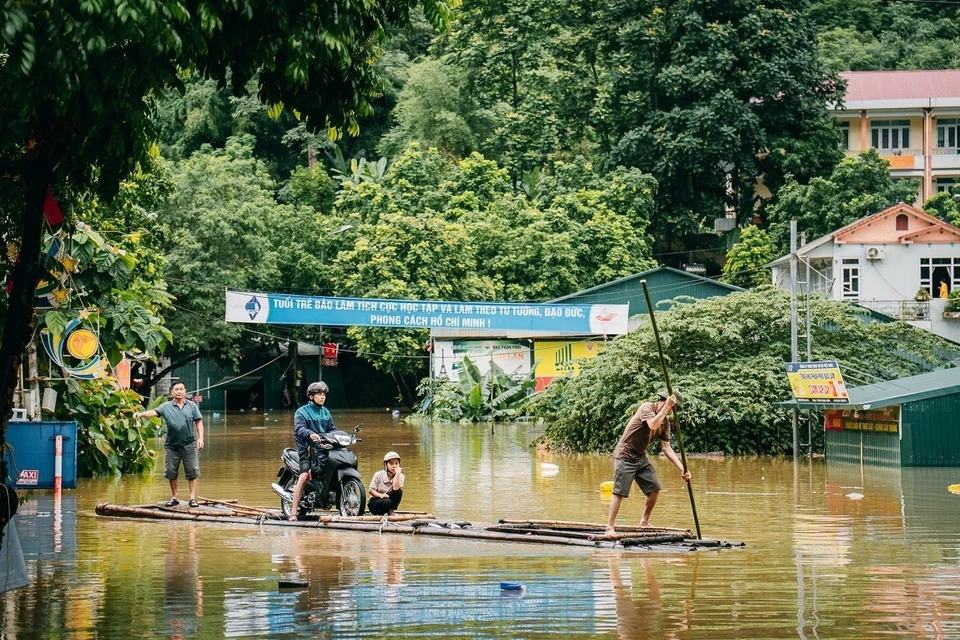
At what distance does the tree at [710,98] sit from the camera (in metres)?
54.8

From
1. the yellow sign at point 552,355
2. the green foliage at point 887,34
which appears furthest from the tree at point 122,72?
the green foliage at point 887,34

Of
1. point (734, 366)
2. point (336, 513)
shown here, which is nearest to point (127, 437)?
point (336, 513)

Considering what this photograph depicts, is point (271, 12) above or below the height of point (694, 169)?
below

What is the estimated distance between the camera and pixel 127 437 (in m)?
22.5

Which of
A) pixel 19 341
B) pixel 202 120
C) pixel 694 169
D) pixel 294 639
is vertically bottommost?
pixel 294 639

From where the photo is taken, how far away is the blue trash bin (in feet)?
62.5

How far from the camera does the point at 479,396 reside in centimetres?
4397

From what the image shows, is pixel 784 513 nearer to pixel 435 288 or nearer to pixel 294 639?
pixel 294 639

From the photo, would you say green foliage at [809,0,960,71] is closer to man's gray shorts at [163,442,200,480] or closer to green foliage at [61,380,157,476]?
green foliage at [61,380,157,476]

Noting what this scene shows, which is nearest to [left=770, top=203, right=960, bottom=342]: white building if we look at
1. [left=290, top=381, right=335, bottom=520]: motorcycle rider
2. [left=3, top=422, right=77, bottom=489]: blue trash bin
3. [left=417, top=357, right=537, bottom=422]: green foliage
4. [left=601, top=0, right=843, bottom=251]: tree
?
[left=417, top=357, right=537, bottom=422]: green foliage

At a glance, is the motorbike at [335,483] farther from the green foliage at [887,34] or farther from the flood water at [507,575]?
the green foliage at [887,34]

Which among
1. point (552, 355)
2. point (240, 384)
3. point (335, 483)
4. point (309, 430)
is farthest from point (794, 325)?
point (240, 384)

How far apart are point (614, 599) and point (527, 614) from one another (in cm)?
85

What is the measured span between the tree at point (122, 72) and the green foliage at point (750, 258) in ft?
138
